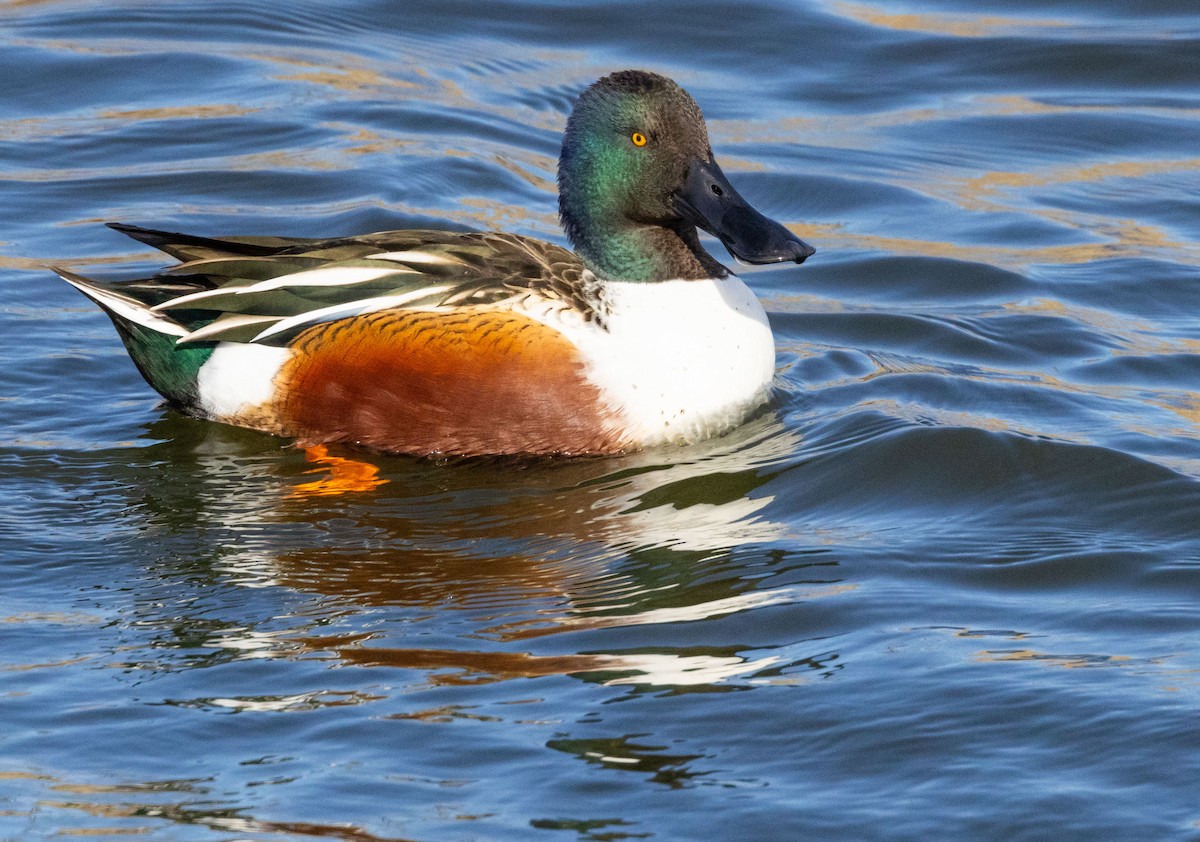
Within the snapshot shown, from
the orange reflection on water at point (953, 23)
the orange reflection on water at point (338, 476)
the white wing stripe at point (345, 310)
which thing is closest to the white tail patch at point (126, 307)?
the white wing stripe at point (345, 310)

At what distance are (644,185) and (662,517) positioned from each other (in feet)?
4.14

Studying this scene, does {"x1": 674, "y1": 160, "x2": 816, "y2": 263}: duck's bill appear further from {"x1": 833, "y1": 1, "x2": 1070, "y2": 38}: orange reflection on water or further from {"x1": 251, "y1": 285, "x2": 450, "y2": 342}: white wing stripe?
{"x1": 833, "y1": 1, "x2": 1070, "y2": 38}: orange reflection on water

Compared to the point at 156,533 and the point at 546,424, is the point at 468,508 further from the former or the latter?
the point at 156,533

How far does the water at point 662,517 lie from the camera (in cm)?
407

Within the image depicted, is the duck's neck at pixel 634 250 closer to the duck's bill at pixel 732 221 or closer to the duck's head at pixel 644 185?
the duck's head at pixel 644 185

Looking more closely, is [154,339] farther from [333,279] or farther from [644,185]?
[644,185]

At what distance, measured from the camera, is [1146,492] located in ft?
19.1

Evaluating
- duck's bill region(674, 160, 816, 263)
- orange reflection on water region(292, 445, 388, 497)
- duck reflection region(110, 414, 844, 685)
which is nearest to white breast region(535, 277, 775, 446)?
duck reflection region(110, 414, 844, 685)

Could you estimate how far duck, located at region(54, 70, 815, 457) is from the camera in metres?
6.09

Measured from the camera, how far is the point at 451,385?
240 inches

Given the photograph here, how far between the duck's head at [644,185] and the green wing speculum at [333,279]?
0.17m

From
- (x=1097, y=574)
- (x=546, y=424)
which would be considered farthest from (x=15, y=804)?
(x=1097, y=574)

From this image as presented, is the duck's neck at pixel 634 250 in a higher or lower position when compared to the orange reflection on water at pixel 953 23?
lower

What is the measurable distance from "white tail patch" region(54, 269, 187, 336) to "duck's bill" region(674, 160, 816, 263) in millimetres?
1796
